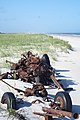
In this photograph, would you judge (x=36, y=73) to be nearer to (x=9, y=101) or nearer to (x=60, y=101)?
(x=60, y=101)

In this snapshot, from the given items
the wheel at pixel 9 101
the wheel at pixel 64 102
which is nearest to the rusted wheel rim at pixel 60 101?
the wheel at pixel 64 102

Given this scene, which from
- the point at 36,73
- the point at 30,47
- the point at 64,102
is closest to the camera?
the point at 64,102

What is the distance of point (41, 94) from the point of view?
7.54 metres

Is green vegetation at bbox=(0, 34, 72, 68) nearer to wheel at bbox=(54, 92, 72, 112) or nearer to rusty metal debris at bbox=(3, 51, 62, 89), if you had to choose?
rusty metal debris at bbox=(3, 51, 62, 89)


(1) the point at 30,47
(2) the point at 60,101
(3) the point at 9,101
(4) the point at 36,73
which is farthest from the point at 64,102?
(1) the point at 30,47

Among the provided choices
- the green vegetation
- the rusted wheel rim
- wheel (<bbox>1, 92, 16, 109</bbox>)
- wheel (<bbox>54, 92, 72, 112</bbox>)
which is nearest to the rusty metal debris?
the rusted wheel rim

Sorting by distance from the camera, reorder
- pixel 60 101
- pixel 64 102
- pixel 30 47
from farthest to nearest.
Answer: pixel 30 47
pixel 60 101
pixel 64 102

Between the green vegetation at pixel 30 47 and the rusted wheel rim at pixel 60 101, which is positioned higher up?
the green vegetation at pixel 30 47

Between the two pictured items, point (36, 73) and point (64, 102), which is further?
point (36, 73)

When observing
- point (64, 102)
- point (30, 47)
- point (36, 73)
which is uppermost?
point (30, 47)

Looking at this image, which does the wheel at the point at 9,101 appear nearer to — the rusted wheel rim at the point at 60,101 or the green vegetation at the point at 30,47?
the rusted wheel rim at the point at 60,101

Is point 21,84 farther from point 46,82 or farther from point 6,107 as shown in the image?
point 6,107

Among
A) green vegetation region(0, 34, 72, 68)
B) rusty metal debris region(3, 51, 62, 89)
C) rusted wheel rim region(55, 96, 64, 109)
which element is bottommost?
rusted wheel rim region(55, 96, 64, 109)

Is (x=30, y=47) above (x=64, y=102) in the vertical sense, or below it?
above
